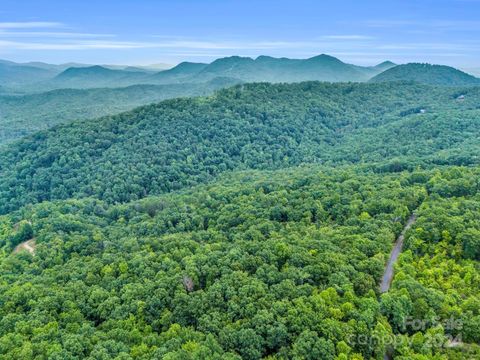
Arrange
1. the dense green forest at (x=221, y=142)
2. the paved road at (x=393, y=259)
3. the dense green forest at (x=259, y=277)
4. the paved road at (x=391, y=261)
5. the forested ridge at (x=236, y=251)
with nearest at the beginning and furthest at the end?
the dense green forest at (x=259, y=277) → the forested ridge at (x=236, y=251) → the paved road at (x=391, y=261) → the paved road at (x=393, y=259) → the dense green forest at (x=221, y=142)

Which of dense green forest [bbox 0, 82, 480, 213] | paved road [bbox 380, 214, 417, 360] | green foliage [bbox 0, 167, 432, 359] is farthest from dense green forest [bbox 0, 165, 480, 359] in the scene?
dense green forest [bbox 0, 82, 480, 213]

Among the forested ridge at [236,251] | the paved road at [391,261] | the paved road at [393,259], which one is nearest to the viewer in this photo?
the forested ridge at [236,251]

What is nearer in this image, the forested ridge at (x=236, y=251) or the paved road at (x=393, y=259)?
the forested ridge at (x=236, y=251)

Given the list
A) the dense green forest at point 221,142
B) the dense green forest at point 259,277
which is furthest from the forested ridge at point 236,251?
the dense green forest at point 221,142

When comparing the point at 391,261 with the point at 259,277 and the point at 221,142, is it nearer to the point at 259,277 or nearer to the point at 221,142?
the point at 259,277

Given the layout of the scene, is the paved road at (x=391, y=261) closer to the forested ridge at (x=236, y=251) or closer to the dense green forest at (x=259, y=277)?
the dense green forest at (x=259, y=277)

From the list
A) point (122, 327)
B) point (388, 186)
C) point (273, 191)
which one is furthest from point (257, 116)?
point (122, 327)
